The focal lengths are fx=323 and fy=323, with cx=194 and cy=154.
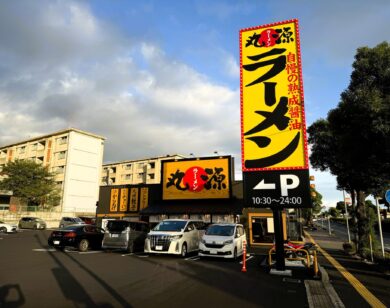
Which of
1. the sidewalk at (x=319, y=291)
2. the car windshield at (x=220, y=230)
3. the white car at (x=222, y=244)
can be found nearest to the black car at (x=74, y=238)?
the white car at (x=222, y=244)

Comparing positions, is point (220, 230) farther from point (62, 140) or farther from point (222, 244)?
point (62, 140)

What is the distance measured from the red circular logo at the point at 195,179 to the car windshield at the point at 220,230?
10774 mm

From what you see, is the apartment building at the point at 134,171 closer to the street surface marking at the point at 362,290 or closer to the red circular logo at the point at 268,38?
the red circular logo at the point at 268,38

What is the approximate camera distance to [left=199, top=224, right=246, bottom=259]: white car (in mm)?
14578

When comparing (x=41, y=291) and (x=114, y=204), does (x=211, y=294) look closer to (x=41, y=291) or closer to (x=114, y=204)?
(x=41, y=291)

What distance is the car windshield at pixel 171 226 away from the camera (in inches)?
651

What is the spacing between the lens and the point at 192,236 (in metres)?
17.0

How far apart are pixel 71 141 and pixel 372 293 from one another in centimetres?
5820

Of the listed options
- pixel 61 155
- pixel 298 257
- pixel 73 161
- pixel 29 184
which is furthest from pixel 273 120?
pixel 61 155

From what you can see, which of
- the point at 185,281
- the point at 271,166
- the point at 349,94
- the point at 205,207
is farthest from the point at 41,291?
the point at 205,207

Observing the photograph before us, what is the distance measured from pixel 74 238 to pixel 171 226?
523 cm

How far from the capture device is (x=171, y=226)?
16719mm

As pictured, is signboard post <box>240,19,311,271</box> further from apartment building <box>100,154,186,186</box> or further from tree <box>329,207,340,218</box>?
tree <box>329,207,340,218</box>

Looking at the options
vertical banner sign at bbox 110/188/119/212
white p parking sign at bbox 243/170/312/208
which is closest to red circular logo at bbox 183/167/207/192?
vertical banner sign at bbox 110/188/119/212
